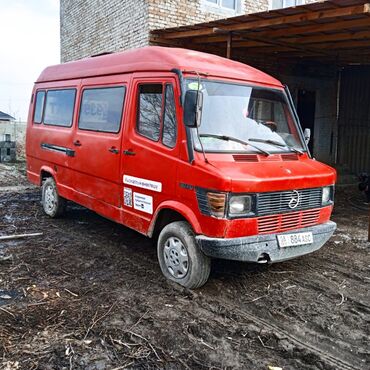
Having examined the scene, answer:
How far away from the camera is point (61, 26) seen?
15125 mm

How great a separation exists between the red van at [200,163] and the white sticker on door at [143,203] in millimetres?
13

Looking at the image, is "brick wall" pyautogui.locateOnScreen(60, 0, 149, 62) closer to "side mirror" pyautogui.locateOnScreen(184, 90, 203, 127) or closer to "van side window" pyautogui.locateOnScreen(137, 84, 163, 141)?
"van side window" pyautogui.locateOnScreen(137, 84, 163, 141)

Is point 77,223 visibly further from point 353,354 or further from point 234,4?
point 234,4

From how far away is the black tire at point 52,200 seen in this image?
7.28m

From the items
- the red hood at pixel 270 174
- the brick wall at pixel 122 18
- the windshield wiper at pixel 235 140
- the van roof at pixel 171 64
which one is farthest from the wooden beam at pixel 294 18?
the windshield wiper at pixel 235 140

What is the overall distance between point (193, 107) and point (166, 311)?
1.97 meters

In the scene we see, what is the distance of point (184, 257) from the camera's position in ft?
14.8

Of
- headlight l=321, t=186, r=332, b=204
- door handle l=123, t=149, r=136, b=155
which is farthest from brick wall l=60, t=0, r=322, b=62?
headlight l=321, t=186, r=332, b=204

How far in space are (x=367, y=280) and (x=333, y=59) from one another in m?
8.24

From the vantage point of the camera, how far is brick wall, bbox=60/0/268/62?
10.2 m

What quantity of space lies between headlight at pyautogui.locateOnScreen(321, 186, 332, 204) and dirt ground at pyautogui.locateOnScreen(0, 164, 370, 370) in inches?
36.6

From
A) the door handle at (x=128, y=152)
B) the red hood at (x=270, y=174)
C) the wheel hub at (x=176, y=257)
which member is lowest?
the wheel hub at (x=176, y=257)

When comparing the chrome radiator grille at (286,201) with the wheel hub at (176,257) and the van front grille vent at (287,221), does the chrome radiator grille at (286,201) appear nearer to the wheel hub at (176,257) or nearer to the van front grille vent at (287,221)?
the van front grille vent at (287,221)

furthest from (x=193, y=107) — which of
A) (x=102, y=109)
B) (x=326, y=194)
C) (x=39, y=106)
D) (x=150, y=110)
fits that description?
(x=39, y=106)
